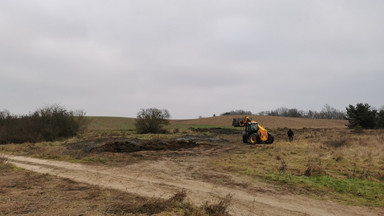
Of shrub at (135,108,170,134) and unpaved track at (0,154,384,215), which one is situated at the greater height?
shrub at (135,108,170,134)

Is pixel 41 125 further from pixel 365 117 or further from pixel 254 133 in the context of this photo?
pixel 365 117

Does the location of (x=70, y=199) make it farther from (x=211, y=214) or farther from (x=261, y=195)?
(x=261, y=195)

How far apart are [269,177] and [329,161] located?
18.0 feet

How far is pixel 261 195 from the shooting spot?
7.59 m

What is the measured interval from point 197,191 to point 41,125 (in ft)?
100

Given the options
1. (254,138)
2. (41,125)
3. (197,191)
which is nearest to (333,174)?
(197,191)

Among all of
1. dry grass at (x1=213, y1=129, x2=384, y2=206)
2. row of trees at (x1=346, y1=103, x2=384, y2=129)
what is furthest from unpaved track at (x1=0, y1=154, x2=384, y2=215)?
row of trees at (x1=346, y1=103, x2=384, y2=129)

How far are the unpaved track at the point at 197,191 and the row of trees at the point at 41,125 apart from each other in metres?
22.2

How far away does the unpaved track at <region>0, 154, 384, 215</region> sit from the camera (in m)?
6.39

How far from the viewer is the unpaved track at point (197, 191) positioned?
639 cm

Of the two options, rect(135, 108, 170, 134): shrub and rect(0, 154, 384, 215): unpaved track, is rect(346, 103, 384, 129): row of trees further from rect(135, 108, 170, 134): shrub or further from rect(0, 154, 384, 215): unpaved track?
rect(0, 154, 384, 215): unpaved track

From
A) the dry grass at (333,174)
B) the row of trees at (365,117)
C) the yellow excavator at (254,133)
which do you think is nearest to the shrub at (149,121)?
the yellow excavator at (254,133)

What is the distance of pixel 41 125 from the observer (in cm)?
3177

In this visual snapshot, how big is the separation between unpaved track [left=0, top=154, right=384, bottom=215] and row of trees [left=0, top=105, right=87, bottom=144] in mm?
22219
